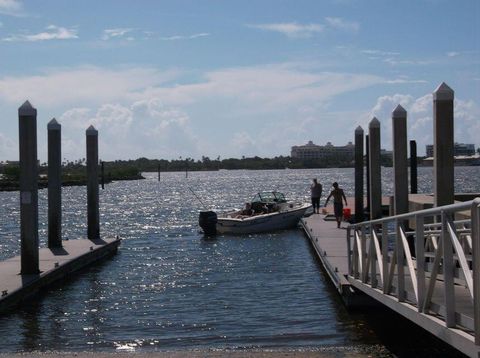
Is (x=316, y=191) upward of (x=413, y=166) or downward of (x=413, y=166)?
downward

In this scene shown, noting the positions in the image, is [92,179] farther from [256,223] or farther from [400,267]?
[400,267]

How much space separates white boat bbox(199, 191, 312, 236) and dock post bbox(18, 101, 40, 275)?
14.4m

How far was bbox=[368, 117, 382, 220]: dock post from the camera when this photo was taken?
71.2 ft

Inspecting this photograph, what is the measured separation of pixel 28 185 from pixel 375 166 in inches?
389

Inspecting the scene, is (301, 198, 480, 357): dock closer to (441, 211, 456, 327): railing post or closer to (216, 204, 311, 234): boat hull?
(441, 211, 456, 327): railing post

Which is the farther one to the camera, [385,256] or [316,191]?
[316,191]

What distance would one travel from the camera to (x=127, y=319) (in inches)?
565

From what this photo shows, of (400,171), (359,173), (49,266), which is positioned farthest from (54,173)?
(359,173)

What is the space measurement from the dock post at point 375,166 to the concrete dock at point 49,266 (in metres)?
7.99

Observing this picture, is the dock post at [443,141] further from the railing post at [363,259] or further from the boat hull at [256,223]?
the boat hull at [256,223]

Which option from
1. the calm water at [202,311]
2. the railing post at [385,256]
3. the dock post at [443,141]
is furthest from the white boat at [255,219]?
the railing post at [385,256]

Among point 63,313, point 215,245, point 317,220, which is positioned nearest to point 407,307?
point 63,313

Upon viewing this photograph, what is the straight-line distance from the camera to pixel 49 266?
18.3 metres

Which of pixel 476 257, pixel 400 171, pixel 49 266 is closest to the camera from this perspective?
pixel 476 257
